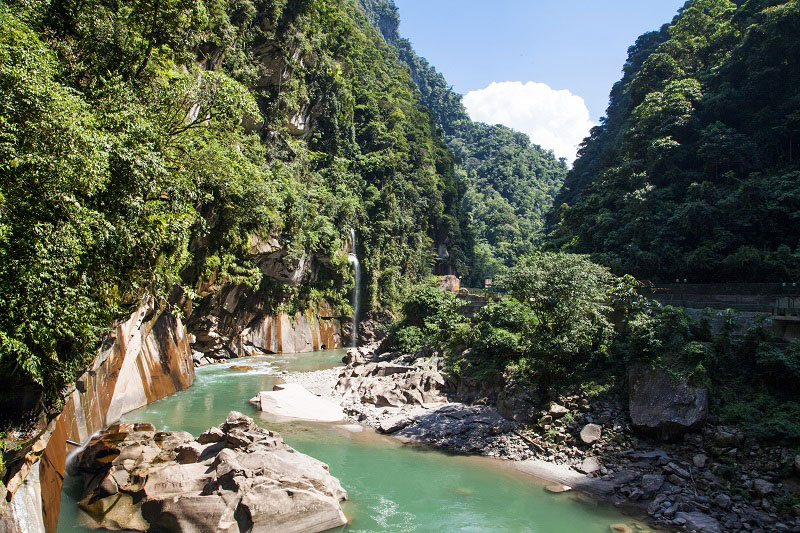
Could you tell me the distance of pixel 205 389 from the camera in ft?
72.6

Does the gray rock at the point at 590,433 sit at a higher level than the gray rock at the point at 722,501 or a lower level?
higher

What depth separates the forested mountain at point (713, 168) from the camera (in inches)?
947

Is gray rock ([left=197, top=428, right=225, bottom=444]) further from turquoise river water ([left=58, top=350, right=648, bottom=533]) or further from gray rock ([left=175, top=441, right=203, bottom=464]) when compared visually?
turquoise river water ([left=58, top=350, right=648, bottom=533])

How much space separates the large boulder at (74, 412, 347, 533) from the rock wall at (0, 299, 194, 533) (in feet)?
3.01

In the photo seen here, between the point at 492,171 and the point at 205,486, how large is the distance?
94.5 m

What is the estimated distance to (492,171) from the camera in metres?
99.1

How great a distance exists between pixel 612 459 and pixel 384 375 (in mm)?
11140

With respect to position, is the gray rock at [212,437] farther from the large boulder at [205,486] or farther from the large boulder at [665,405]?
the large boulder at [665,405]

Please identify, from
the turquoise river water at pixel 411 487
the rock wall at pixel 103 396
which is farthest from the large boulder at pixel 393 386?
the rock wall at pixel 103 396

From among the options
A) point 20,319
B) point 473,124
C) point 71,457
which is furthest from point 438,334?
Result: point 473,124

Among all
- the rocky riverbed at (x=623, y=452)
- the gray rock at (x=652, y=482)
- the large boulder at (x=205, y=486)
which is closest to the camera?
the large boulder at (x=205, y=486)

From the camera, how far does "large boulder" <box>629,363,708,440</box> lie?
44.3 ft

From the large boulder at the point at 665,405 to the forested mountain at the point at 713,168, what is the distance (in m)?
11.6

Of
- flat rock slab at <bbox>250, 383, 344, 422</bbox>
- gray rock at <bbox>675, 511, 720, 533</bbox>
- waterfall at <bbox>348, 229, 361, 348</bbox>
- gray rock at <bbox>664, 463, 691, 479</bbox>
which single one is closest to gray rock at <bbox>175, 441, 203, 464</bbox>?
flat rock slab at <bbox>250, 383, 344, 422</bbox>
